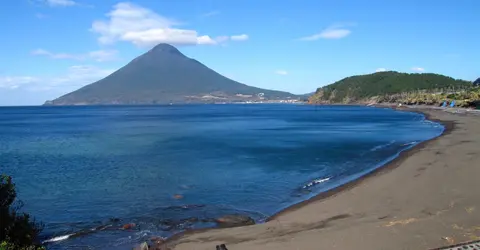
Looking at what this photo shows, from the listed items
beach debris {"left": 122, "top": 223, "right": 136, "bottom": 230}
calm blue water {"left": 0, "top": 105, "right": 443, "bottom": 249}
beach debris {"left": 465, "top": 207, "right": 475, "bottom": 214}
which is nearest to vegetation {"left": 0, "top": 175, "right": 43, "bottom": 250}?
calm blue water {"left": 0, "top": 105, "right": 443, "bottom": 249}

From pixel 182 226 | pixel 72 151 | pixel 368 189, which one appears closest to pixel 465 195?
pixel 368 189

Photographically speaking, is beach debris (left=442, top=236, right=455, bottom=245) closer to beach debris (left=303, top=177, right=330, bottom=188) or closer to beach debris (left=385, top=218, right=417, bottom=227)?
beach debris (left=385, top=218, right=417, bottom=227)

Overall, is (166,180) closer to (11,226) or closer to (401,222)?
(11,226)

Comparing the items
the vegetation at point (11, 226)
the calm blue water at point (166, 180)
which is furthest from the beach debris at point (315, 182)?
the vegetation at point (11, 226)

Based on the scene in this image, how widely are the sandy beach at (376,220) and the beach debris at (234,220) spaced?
0.87 meters

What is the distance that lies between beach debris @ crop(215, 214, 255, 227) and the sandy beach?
87cm

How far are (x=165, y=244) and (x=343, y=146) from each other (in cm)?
2788

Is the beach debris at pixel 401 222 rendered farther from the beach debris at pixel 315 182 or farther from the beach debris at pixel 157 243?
the beach debris at pixel 315 182

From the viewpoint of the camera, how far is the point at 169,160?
102 ft

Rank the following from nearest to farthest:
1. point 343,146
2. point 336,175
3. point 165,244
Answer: point 165,244
point 336,175
point 343,146

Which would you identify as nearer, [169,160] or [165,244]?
[165,244]

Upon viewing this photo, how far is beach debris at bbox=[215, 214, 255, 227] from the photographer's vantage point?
1395 centimetres

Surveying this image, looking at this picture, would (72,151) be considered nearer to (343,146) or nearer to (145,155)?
(145,155)

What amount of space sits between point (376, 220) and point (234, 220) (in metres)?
4.90
